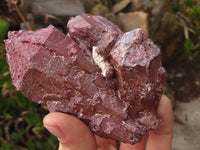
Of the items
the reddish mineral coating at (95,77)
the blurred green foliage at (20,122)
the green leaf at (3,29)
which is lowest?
the blurred green foliage at (20,122)

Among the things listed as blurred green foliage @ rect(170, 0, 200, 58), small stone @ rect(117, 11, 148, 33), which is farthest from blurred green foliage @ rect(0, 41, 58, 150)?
blurred green foliage @ rect(170, 0, 200, 58)

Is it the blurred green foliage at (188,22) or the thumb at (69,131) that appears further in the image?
the blurred green foliage at (188,22)

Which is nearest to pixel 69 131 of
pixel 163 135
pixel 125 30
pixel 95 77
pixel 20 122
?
pixel 95 77

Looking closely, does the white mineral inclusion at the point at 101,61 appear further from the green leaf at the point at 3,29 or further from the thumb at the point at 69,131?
the green leaf at the point at 3,29

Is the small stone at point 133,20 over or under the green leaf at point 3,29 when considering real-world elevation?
under

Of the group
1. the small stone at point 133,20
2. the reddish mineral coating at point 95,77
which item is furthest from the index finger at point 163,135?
the small stone at point 133,20

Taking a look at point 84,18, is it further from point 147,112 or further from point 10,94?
point 10,94

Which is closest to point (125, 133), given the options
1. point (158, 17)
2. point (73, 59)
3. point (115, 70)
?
point (115, 70)
